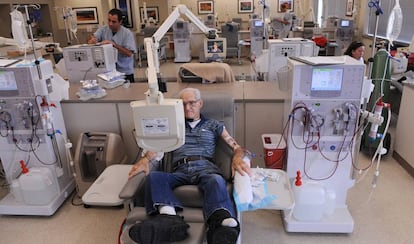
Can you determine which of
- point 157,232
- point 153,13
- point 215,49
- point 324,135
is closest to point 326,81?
point 324,135

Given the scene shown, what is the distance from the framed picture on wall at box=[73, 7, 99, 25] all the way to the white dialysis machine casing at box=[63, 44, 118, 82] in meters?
7.53

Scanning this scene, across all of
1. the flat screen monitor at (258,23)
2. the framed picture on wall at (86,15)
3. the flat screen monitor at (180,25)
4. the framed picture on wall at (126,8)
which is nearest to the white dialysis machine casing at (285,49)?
the flat screen monitor at (258,23)

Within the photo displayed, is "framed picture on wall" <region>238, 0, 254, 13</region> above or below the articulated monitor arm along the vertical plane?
above

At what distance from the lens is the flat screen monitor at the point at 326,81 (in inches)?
79.9

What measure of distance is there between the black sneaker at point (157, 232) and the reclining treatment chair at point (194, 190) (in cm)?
6

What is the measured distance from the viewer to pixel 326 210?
2.25m

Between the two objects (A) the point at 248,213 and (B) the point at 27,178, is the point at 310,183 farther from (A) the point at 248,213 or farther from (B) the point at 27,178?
(B) the point at 27,178

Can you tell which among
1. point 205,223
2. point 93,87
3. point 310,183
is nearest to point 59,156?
point 93,87

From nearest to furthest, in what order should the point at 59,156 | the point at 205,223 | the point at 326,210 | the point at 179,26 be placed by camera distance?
1. the point at 205,223
2. the point at 326,210
3. the point at 59,156
4. the point at 179,26

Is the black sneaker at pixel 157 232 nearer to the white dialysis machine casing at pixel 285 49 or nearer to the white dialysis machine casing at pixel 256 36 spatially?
the white dialysis machine casing at pixel 285 49

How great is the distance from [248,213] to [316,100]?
105 cm

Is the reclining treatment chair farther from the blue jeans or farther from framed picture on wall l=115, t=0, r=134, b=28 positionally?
framed picture on wall l=115, t=0, r=134, b=28

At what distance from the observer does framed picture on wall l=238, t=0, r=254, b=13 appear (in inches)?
424

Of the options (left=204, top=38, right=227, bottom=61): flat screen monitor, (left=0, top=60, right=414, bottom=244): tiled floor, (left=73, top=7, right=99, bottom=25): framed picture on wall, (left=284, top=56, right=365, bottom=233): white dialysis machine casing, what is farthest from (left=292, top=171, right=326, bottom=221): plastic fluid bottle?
(left=73, top=7, right=99, bottom=25): framed picture on wall
